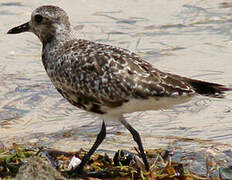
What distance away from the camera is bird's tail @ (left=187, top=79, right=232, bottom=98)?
661cm

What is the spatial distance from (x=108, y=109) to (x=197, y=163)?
3.77 feet

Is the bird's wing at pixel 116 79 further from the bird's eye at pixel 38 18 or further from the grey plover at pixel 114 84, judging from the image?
the bird's eye at pixel 38 18

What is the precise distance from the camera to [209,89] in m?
6.64

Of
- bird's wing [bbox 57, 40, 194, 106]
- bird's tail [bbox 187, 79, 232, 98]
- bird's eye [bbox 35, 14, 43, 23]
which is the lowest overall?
bird's tail [bbox 187, 79, 232, 98]

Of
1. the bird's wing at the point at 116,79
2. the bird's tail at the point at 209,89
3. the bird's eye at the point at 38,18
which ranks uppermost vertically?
the bird's eye at the point at 38,18

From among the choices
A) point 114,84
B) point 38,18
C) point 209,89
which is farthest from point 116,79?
point 38,18

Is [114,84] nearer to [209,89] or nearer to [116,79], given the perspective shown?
[116,79]

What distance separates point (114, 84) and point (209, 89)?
88 centimetres

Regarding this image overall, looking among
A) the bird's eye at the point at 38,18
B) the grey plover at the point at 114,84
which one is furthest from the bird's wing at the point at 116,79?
the bird's eye at the point at 38,18

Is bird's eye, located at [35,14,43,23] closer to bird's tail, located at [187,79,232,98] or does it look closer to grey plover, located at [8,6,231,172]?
grey plover, located at [8,6,231,172]

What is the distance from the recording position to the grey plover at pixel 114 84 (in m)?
6.52

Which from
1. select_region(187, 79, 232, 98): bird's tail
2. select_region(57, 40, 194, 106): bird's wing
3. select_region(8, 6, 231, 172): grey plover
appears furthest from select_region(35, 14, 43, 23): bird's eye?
select_region(187, 79, 232, 98): bird's tail

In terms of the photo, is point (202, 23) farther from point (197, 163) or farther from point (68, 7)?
point (197, 163)

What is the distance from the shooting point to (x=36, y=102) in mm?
9016
